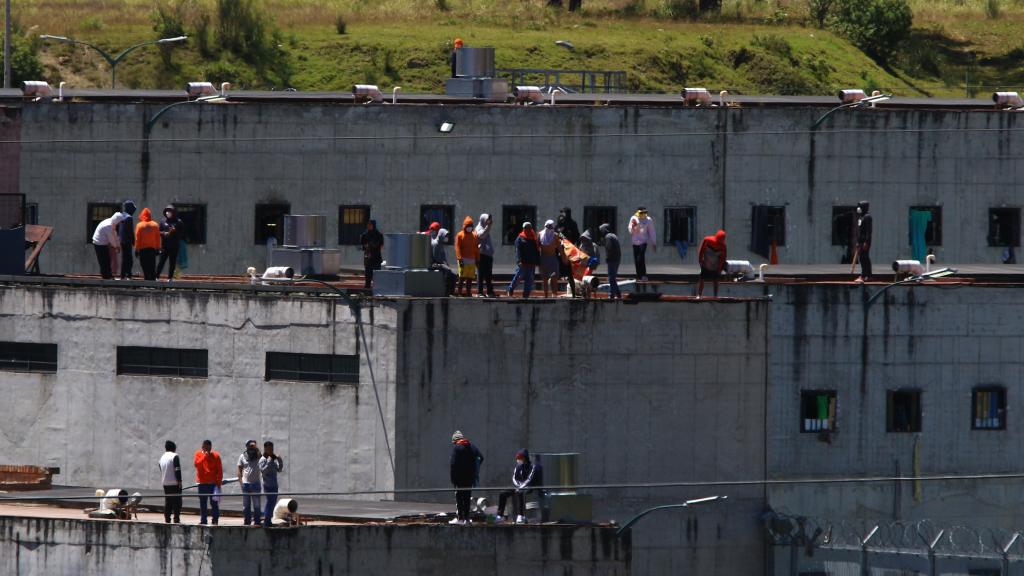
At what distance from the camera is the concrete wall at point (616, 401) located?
120ft

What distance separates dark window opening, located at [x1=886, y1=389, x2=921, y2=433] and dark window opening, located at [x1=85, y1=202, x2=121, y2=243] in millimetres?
21200

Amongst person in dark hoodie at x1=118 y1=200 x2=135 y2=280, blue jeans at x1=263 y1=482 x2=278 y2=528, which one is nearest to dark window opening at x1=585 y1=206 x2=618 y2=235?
person in dark hoodie at x1=118 y1=200 x2=135 y2=280

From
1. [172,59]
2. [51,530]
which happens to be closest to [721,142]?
[51,530]

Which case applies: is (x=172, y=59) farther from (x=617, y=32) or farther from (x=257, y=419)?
(x=257, y=419)

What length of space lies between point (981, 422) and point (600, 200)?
12206 millimetres

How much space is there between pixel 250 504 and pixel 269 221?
20772mm

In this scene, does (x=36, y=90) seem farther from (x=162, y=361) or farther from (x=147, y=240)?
(x=162, y=361)

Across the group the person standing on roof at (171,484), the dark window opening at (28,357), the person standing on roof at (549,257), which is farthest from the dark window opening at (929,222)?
the person standing on roof at (171,484)

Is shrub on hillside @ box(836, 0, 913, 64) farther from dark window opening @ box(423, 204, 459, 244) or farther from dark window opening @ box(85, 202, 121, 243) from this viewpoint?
dark window opening @ box(85, 202, 121, 243)

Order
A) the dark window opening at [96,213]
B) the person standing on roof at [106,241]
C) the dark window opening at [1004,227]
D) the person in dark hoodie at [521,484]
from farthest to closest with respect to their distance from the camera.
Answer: the dark window opening at [1004,227], the dark window opening at [96,213], the person standing on roof at [106,241], the person in dark hoodie at [521,484]

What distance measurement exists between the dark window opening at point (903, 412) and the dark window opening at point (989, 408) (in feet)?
4.32

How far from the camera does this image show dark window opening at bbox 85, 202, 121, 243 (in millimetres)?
51406

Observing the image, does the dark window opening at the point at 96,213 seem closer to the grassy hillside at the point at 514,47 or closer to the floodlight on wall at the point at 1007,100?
the floodlight on wall at the point at 1007,100

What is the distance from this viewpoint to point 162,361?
3828 centimetres
